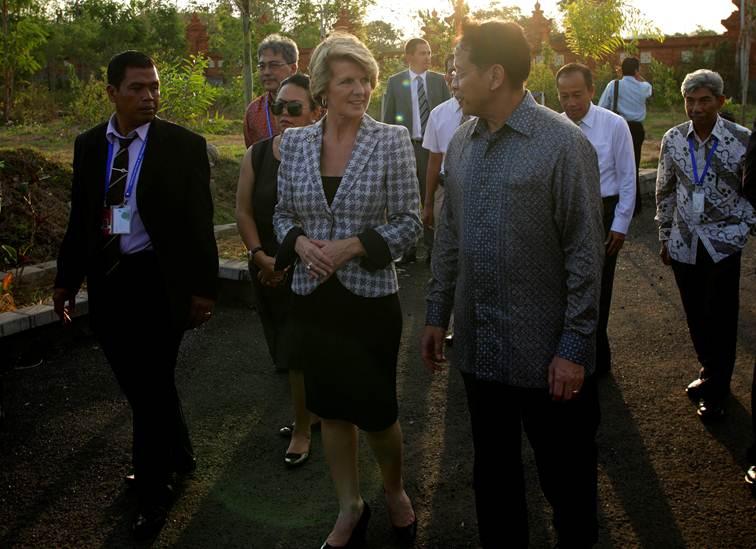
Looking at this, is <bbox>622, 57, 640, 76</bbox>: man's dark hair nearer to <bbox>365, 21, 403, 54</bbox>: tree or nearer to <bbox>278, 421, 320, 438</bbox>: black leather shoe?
<bbox>278, 421, 320, 438</bbox>: black leather shoe

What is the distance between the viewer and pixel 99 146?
3.60 m

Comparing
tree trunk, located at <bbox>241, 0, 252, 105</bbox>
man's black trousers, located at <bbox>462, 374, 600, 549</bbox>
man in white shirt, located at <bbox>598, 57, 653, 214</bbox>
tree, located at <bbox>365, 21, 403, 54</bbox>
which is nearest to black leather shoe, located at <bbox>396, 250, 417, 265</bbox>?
tree trunk, located at <bbox>241, 0, 252, 105</bbox>

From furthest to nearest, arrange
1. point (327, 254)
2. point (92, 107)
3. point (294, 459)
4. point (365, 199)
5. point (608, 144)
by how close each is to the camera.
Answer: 1. point (92, 107)
2. point (608, 144)
3. point (294, 459)
4. point (365, 199)
5. point (327, 254)

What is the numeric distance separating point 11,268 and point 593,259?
5.82 m

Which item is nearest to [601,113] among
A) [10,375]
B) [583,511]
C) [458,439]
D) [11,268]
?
[458,439]

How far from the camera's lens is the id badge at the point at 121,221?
3518 millimetres

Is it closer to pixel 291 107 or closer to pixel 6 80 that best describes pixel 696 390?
pixel 291 107

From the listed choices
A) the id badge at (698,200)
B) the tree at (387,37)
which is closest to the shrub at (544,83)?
the tree at (387,37)

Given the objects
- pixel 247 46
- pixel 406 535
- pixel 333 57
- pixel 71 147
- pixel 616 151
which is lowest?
pixel 71 147

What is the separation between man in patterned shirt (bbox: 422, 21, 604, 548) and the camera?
254 centimetres

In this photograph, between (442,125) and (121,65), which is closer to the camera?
(121,65)

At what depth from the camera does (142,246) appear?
11.9 ft

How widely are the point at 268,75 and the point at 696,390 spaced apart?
3.18 m

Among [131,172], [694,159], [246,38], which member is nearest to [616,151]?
[694,159]
